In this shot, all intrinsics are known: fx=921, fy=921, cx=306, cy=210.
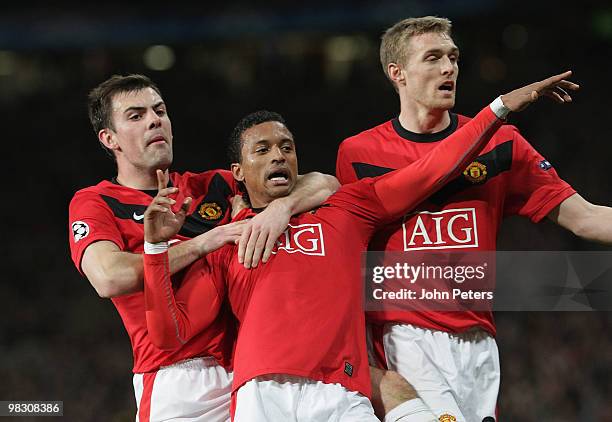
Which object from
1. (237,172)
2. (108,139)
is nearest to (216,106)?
(108,139)

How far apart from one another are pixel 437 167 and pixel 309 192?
65cm

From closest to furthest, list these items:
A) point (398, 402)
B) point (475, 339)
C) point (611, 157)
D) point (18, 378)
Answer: point (398, 402) → point (475, 339) → point (18, 378) → point (611, 157)

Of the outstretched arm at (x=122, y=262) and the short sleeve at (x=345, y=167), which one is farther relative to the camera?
the short sleeve at (x=345, y=167)

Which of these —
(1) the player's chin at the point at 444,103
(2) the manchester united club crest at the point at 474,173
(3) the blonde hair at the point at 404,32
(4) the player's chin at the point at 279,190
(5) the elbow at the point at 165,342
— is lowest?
(5) the elbow at the point at 165,342

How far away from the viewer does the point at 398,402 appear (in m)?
4.19

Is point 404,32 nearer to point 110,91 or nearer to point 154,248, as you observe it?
point 110,91

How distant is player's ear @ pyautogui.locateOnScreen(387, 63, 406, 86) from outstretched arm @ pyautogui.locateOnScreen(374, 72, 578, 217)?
0.64 m

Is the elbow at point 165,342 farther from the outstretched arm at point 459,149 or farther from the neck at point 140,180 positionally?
the outstretched arm at point 459,149

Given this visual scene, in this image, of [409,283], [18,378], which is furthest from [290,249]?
[18,378]

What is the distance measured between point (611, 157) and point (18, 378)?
8541mm

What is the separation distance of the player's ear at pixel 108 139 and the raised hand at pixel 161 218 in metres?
0.88

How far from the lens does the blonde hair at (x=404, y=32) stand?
4.68m

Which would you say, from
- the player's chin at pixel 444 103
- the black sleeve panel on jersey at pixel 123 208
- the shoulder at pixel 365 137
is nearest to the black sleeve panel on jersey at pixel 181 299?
the black sleeve panel on jersey at pixel 123 208

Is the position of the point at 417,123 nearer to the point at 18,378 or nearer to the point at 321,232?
the point at 321,232
